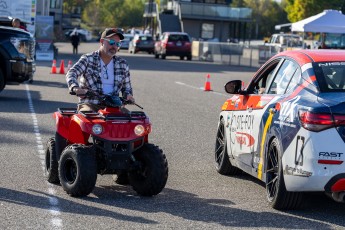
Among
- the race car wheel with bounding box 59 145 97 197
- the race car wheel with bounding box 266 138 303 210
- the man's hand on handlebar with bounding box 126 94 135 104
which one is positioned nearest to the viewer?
the race car wheel with bounding box 266 138 303 210

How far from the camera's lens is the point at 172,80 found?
33.0m

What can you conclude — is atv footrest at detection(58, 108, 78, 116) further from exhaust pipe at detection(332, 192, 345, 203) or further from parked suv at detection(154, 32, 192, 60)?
parked suv at detection(154, 32, 192, 60)

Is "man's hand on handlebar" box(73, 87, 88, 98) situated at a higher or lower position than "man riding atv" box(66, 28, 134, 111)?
lower

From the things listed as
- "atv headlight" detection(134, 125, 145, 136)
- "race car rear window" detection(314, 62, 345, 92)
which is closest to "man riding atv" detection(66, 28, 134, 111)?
"atv headlight" detection(134, 125, 145, 136)

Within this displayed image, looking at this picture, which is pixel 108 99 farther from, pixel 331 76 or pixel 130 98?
pixel 331 76

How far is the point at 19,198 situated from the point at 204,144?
5.53 m

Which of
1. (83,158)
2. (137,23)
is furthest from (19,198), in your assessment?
(137,23)

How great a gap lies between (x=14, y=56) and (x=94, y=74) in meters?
12.4

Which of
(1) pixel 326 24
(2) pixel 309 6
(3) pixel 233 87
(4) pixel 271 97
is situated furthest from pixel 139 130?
(2) pixel 309 6

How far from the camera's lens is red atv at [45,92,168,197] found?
9.24 metres

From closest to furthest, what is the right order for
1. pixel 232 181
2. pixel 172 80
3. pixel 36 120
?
1. pixel 232 181
2. pixel 36 120
3. pixel 172 80

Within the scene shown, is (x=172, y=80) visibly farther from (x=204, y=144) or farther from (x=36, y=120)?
(x=204, y=144)

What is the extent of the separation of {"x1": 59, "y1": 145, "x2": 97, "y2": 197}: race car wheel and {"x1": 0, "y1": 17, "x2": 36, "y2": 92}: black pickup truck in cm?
1282

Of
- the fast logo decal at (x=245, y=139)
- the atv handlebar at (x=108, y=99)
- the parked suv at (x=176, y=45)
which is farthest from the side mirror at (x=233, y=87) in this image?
the parked suv at (x=176, y=45)
